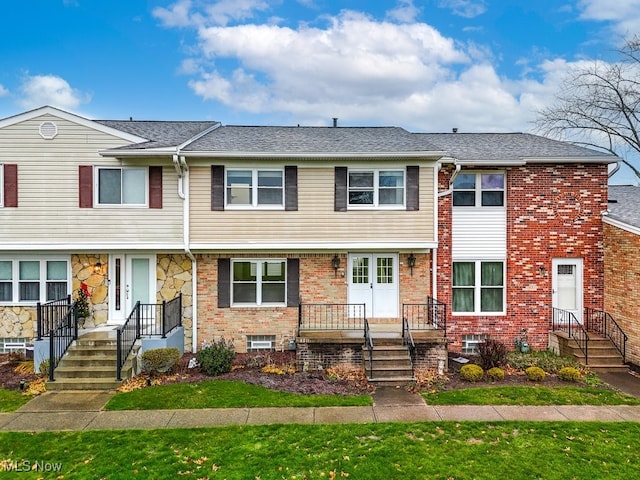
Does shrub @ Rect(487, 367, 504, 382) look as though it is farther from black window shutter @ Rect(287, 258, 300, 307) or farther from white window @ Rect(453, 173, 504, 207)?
black window shutter @ Rect(287, 258, 300, 307)

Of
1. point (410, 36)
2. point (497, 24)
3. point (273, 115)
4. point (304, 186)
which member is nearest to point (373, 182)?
point (304, 186)

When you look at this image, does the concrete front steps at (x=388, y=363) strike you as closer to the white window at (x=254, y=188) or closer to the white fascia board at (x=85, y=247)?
the white window at (x=254, y=188)

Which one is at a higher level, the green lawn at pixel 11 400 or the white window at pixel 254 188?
the white window at pixel 254 188

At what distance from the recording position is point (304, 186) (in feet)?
36.1

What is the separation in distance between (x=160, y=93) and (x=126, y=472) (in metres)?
20.5

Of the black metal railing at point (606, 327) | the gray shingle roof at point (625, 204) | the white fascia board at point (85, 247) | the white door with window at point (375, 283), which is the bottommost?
the black metal railing at point (606, 327)

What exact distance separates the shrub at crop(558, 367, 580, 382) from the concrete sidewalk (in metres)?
1.44

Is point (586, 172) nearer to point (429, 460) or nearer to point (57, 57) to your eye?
point (429, 460)

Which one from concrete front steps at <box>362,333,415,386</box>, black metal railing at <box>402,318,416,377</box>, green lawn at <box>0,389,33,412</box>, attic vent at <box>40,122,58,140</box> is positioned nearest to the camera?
green lawn at <box>0,389,33,412</box>

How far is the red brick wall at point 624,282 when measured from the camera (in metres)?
10.5

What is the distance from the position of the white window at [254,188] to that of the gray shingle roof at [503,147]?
559 cm

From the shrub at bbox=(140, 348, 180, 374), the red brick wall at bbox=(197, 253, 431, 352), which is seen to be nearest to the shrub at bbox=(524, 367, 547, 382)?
the red brick wall at bbox=(197, 253, 431, 352)

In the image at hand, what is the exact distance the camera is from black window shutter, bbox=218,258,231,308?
37.2 feet

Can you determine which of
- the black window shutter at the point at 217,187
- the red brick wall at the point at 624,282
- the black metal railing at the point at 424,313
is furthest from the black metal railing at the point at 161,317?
the red brick wall at the point at 624,282
